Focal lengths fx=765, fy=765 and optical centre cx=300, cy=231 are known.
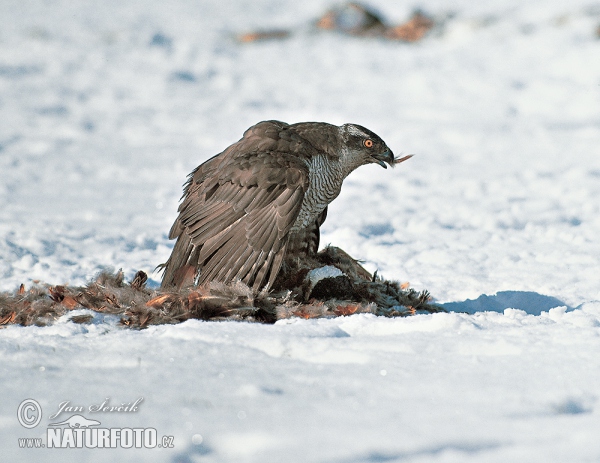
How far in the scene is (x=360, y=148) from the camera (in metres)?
5.02

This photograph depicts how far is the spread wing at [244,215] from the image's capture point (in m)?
4.19

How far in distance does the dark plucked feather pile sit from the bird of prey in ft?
0.60

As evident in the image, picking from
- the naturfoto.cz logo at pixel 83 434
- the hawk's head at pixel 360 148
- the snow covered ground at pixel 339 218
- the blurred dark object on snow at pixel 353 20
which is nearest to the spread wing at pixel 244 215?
the hawk's head at pixel 360 148

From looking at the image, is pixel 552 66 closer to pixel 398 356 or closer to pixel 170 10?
pixel 170 10

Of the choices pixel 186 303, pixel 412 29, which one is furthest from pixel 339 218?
pixel 412 29

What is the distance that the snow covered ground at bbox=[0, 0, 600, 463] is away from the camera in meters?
2.48

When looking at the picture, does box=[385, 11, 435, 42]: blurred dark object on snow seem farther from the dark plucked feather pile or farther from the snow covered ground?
the dark plucked feather pile

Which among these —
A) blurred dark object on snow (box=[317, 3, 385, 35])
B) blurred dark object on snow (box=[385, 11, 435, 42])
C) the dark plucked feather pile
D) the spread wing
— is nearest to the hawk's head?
the spread wing

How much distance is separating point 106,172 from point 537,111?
663 centimetres

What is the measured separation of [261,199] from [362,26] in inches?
481

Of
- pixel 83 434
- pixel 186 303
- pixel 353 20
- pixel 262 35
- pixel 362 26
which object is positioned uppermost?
pixel 353 20

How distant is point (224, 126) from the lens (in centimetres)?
1128

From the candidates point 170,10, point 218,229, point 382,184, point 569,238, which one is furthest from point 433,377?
point 170,10

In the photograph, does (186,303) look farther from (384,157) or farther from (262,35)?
(262,35)
